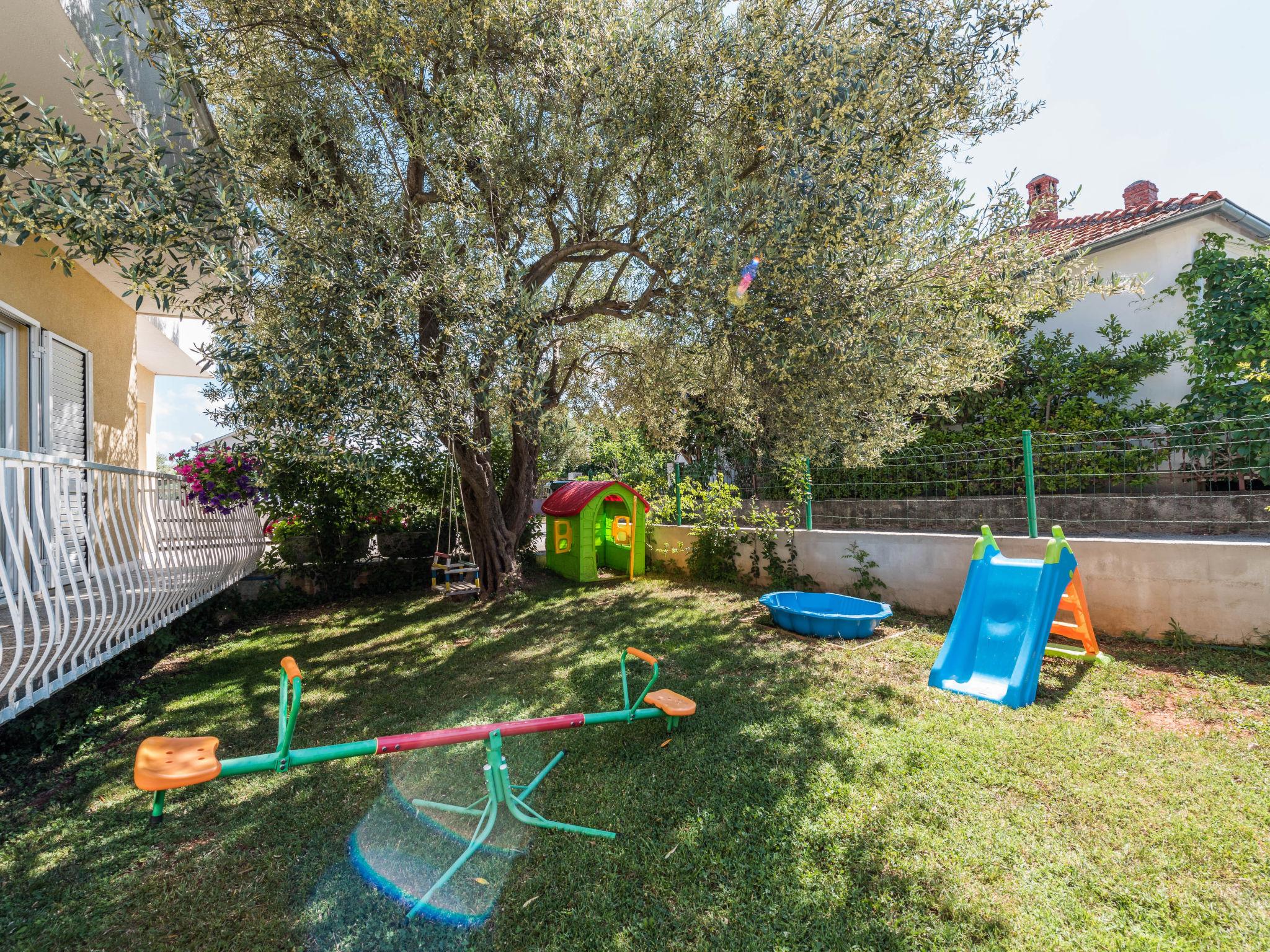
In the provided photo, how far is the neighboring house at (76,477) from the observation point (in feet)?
9.29

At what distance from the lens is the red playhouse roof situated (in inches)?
365

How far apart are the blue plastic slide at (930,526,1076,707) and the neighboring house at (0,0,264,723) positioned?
18.5 feet

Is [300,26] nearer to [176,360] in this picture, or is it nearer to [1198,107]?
[176,360]

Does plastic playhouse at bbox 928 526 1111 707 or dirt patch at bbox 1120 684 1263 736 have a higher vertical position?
plastic playhouse at bbox 928 526 1111 707

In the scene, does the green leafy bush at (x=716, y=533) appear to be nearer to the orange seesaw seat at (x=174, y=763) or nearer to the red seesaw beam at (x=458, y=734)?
the red seesaw beam at (x=458, y=734)

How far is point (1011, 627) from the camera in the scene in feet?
14.8

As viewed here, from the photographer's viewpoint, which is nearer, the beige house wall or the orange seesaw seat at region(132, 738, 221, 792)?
the orange seesaw seat at region(132, 738, 221, 792)

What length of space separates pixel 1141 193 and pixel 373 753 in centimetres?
1634

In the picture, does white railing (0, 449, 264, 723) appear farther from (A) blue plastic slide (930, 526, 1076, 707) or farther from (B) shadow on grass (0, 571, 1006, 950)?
(A) blue plastic slide (930, 526, 1076, 707)

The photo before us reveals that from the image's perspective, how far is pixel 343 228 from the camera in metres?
4.89

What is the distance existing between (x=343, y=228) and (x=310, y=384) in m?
1.44

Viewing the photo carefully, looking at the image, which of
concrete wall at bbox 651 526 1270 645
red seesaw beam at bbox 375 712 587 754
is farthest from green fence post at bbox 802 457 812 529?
red seesaw beam at bbox 375 712 587 754

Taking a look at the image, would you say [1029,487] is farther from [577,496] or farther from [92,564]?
[92,564]

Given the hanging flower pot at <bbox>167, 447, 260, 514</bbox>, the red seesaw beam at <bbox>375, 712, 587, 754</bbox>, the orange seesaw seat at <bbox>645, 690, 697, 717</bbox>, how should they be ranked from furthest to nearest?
the hanging flower pot at <bbox>167, 447, 260, 514</bbox>
the orange seesaw seat at <bbox>645, 690, 697, 717</bbox>
the red seesaw beam at <bbox>375, 712, 587, 754</bbox>
